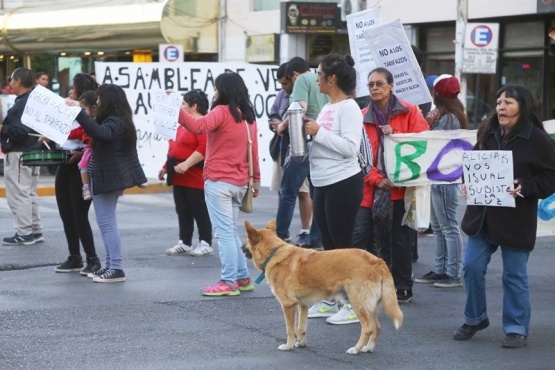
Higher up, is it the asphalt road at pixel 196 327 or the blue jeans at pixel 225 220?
the blue jeans at pixel 225 220

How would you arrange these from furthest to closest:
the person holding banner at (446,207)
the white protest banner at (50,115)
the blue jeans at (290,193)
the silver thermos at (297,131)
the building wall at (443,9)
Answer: the building wall at (443,9) < the blue jeans at (290,193) < the person holding banner at (446,207) < the white protest banner at (50,115) < the silver thermos at (297,131)

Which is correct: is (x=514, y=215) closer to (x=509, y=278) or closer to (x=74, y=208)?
(x=509, y=278)

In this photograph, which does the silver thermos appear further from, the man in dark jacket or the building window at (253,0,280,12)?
the building window at (253,0,280,12)

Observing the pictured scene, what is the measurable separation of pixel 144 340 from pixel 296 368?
4.01 feet

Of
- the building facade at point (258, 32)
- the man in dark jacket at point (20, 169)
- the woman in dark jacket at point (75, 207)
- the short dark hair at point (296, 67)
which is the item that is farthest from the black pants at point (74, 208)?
the building facade at point (258, 32)

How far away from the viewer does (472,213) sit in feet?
24.4

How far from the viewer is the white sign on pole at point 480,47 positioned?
19.7m

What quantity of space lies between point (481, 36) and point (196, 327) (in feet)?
43.2

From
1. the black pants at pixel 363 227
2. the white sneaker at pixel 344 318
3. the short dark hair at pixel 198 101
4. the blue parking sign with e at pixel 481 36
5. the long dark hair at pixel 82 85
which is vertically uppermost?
the blue parking sign with e at pixel 481 36

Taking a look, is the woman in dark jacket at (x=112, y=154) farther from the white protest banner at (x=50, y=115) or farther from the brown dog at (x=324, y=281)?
the brown dog at (x=324, y=281)

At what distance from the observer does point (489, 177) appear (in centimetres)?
720

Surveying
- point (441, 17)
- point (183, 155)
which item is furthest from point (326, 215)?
point (441, 17)

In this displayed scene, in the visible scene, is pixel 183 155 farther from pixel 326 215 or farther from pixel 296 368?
pixel 296 368

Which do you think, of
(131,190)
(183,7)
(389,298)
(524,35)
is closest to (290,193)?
(389,298)
